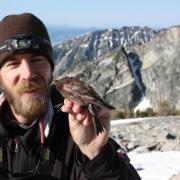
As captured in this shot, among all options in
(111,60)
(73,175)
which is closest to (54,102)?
(73,175)

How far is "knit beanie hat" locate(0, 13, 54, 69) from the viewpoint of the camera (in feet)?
12.4

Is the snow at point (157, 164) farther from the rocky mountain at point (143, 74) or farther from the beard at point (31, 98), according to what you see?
the rocky mountain at point (143, 74)

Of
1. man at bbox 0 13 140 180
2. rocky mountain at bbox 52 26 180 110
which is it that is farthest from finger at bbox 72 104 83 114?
rocky mountain at bbox 52 26 180 110

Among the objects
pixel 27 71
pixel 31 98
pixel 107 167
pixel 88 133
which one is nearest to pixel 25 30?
pixel 27 71

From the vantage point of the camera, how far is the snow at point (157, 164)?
32.5 ft

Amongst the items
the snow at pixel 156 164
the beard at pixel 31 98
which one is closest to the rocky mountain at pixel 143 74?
the snow at pixel 156 164

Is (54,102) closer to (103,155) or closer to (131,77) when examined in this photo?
(103,155)

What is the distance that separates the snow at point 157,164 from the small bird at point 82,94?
21.7 ft

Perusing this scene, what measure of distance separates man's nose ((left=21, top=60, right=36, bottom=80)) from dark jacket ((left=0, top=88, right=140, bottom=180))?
36 cm

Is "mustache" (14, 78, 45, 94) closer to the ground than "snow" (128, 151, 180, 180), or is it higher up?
higher up

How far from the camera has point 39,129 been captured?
3645 millimetres

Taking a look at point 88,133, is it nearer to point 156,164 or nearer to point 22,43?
point 22,43

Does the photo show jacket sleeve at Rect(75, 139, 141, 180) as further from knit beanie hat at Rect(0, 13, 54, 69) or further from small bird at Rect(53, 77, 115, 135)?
knit beanie hat at Rect(0, 13, 54, 69)

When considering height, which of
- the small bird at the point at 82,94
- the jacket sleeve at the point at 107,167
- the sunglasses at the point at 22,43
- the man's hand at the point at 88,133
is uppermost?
the sunglasses at the point at 22,43
